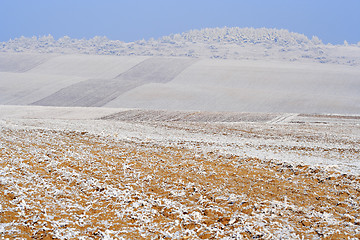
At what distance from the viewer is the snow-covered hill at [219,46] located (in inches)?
3531

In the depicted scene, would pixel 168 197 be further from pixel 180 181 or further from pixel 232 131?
pixel 232 131

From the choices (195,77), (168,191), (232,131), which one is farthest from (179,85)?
(168,191)

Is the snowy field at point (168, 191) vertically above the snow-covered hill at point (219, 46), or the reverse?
the snow-covered hill at point (219, 46)

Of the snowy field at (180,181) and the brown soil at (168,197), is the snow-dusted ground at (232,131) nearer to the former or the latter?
the snowy field at (180,181)

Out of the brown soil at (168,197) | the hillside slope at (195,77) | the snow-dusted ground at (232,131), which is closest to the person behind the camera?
the brown soil at (168,197)

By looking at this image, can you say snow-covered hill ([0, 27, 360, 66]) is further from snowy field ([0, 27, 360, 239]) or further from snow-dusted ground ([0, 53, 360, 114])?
snowy field ([0, 27, 360, 239])

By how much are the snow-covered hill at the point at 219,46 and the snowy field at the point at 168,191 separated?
75411 millimetres

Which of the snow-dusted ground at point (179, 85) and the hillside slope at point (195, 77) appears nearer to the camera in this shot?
the snow-dusted ground at point (179, 85)

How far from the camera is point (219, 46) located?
9912cm

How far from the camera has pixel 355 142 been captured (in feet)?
61.8

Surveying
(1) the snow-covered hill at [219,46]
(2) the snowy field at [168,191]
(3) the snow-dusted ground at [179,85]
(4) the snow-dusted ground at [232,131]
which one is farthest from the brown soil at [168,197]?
(1) the snow-covered hill at [219,46]

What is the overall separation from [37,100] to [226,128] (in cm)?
3411

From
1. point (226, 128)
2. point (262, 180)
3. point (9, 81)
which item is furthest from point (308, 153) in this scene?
point (9, 81)

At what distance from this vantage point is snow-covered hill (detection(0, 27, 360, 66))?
89.7m
